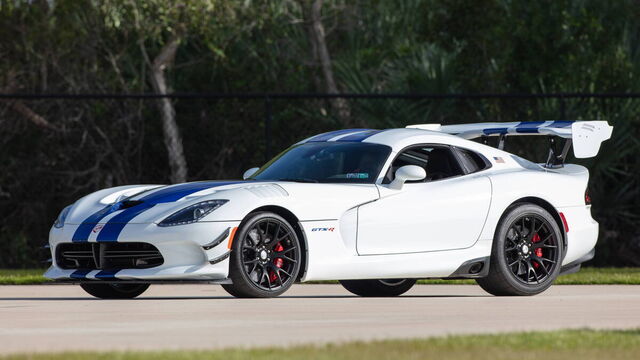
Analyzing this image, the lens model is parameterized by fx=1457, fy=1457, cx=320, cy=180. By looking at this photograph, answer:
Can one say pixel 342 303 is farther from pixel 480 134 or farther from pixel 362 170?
pixel 480 134

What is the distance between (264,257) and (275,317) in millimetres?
1496

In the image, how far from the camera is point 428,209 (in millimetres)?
12164

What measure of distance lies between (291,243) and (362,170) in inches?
43.9

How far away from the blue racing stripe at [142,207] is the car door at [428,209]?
1316 mm

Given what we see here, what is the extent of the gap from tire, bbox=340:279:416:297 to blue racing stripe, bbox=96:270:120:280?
2507mm

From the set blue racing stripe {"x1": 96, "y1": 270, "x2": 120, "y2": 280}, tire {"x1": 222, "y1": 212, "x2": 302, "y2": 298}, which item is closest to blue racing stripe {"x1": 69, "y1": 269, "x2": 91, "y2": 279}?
blue racing stripe {"x1": 96, "y1": 270, "x2": 120, "y2": 280}

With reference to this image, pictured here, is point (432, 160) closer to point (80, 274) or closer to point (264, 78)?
point (80, 274)

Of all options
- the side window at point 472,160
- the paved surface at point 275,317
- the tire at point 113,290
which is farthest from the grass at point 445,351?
the tire at point 113,290

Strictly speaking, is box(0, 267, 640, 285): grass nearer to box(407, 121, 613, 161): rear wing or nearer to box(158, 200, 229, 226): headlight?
box(407, 121, 613, 161): rear wing

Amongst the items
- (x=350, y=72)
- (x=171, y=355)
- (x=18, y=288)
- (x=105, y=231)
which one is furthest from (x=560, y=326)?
(x=350, y=72)

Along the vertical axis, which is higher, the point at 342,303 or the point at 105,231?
the point at 105,231

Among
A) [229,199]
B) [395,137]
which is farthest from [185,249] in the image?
[395,137]

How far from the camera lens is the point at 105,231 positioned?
11461mm

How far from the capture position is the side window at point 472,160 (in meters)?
12.7
